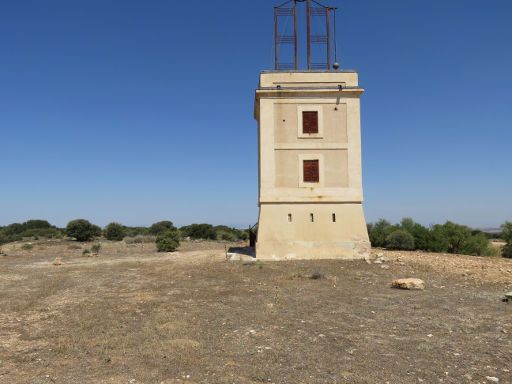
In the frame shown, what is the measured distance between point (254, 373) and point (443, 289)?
7.98 metres

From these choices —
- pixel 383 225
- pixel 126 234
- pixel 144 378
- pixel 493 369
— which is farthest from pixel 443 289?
pixel 126 234

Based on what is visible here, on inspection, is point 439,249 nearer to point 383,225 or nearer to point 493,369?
point 383,225

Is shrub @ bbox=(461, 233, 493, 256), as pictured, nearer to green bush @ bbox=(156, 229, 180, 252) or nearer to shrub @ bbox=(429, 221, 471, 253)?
shrub @ bbox=(429, 221, 471, 253)

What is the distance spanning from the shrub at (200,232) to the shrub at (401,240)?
22.8 m

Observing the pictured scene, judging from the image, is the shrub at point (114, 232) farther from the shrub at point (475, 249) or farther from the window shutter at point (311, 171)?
the shrub at point (475, 249)

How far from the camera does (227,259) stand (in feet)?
59.5

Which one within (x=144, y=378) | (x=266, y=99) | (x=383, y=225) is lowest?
(x=144, y=378)

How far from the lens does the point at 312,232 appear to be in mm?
18047

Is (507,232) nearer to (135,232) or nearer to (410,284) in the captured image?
(410,284)

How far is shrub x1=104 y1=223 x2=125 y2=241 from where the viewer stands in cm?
4211

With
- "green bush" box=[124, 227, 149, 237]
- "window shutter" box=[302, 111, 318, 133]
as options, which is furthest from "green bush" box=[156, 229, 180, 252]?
"green bush" box=[124, 227, 149, 237]

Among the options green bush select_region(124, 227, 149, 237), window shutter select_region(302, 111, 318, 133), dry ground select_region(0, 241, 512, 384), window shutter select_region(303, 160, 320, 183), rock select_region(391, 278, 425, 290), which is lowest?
dry ground select_region(0, 241, 512, 384)

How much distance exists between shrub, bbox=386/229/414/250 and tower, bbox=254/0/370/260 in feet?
18.7

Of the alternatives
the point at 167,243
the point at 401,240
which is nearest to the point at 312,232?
the point at 401,240
